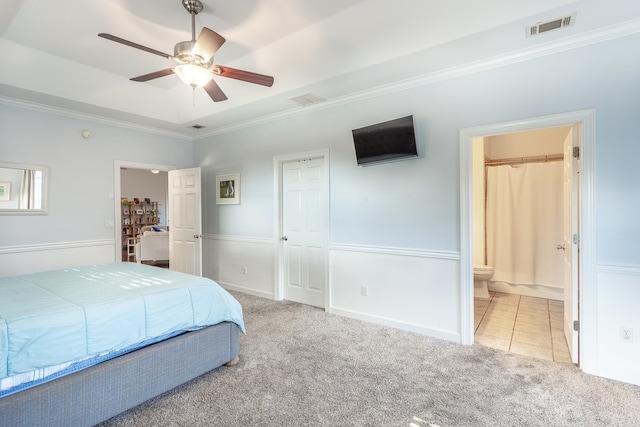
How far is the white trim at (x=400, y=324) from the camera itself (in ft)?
9.93

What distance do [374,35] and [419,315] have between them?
265 centimetres

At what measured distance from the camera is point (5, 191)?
360 cm

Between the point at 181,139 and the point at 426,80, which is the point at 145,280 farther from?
the point at 181,139

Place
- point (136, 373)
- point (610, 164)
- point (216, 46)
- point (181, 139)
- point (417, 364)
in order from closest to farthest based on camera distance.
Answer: point (136, 373)
point (216, 46)
point (610, 164)
point (417, 364)
point (181, 139)

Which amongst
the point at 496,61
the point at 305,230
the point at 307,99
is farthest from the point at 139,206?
the point at 496,61

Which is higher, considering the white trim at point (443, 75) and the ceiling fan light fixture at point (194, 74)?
the white trim at point (443, 75)

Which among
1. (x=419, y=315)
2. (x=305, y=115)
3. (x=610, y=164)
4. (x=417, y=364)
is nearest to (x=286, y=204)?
(x=305, y=115)

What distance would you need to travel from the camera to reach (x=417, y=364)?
258 centimetres

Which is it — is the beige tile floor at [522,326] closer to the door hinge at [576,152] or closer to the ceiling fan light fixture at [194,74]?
the door hinge at [576,152]

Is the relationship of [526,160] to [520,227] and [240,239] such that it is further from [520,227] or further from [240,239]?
[240,239]

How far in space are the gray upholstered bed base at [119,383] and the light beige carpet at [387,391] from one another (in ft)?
0.39

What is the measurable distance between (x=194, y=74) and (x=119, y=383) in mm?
2097

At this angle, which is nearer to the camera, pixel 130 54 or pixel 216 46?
pixel 216 46

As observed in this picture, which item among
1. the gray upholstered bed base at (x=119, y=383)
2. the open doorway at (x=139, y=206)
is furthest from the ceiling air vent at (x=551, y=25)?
the open doorway at (x=139, y=206)
